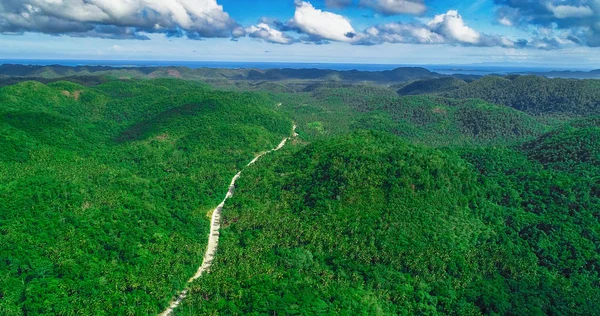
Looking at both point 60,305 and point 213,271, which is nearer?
point 60,305

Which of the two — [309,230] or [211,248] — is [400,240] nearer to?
[309,230]

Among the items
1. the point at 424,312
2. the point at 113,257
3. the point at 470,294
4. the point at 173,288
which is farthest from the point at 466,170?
the point at 113,257

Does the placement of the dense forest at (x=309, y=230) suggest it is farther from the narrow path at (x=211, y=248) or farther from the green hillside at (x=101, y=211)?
the narrow path at (x=211, y=248)

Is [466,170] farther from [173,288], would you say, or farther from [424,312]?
[173,288]

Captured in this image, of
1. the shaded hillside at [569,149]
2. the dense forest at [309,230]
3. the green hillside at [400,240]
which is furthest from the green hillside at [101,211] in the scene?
the shaded hillside at [569,149]

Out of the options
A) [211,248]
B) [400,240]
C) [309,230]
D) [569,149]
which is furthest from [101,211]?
[569,149]

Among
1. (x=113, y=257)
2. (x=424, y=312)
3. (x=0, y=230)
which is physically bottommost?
(x=424, y=312)
